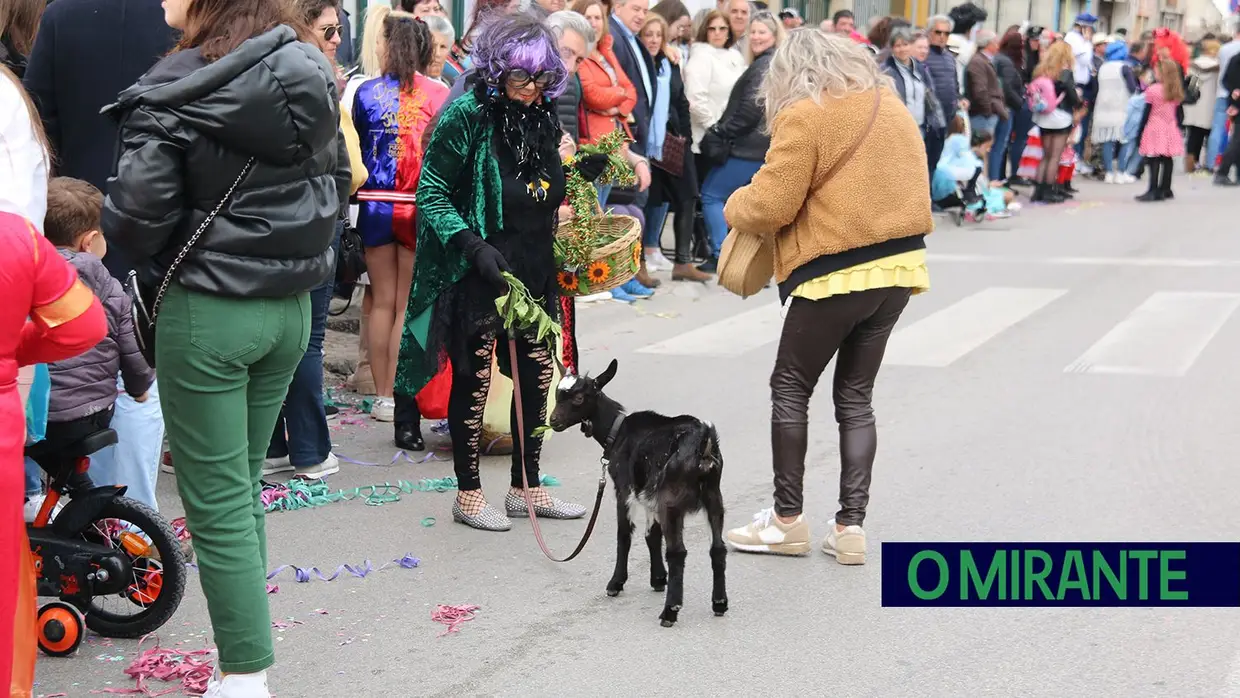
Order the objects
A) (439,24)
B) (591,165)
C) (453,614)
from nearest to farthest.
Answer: (453,614) < (591,165) < (439,24)

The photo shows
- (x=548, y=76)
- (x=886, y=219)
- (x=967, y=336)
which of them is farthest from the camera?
(x=967, y=336)

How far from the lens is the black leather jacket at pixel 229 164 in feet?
11.4

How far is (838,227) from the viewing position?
16.5ft

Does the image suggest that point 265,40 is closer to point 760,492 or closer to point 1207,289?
point 760,492

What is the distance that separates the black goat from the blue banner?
2.52 feet

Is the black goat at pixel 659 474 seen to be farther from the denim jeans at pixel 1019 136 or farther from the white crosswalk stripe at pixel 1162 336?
the denim jeans at pixel 1019 136

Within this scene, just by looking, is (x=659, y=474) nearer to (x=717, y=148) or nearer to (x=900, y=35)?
(x=717, y=148)

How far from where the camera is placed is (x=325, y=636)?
457cm

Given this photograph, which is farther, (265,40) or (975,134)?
(975,134)

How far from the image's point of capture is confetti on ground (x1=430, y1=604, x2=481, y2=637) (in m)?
4.71

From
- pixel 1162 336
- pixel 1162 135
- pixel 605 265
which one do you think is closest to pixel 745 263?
pixel 605 265

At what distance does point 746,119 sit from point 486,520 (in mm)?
6657

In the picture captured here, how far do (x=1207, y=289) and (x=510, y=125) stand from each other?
8192 mm

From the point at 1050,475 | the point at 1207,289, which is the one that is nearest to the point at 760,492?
the point at 1050,475
